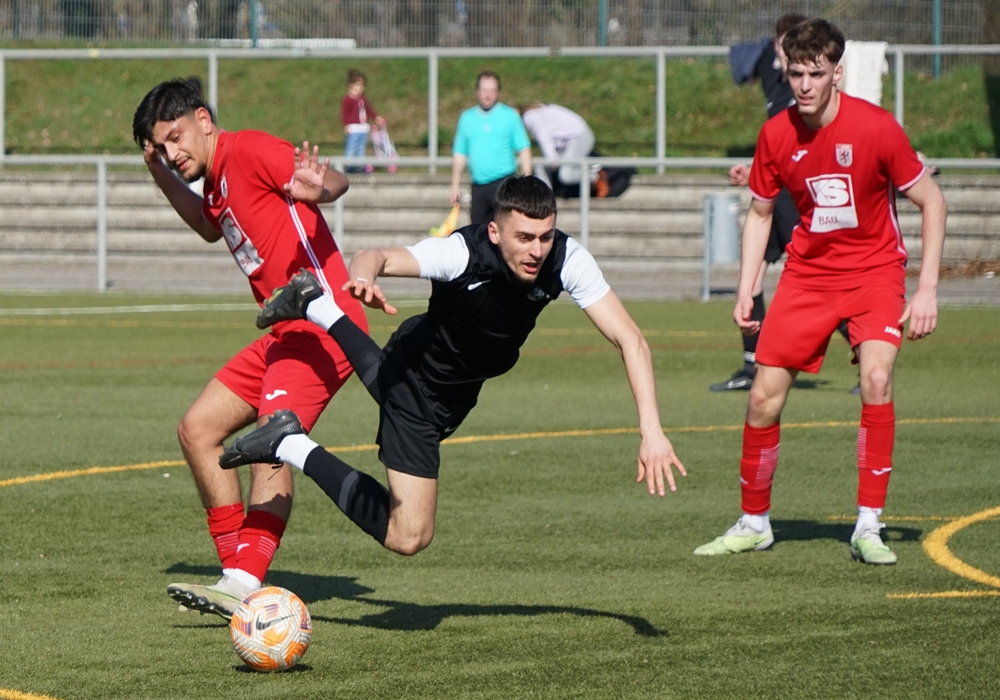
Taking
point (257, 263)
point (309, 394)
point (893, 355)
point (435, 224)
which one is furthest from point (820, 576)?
point (435, 224)

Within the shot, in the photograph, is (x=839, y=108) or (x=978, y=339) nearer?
(x=839, y=108)

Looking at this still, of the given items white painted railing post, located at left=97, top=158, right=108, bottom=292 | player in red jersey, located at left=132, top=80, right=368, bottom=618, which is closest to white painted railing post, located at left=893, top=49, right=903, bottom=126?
white painted railing post, located at left=97, top=158, right=108, bottom=292

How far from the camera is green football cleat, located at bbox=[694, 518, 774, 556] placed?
22.4ft

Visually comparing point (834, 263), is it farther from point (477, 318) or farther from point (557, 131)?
point (557, 131)

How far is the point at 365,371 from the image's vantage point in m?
5.83

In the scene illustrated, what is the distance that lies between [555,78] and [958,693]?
2422 centimetres

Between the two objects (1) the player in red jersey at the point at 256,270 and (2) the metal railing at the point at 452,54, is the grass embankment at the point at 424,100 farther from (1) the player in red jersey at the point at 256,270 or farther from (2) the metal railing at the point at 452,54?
(1) the player in red jersey at the point at 256,270

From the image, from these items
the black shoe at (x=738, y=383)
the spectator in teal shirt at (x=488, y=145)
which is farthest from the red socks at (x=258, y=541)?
the spectator in teal shirt at (x=488, y=145)

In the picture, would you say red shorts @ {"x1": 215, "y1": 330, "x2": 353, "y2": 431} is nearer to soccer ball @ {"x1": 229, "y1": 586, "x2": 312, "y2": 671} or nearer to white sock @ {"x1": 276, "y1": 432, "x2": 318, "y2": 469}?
white sock @ {"x1": 276, "y1": 432, "x2": 318, "y2": 469}

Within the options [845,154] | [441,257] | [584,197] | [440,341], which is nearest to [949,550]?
[845,154]

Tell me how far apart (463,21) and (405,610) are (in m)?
20.4

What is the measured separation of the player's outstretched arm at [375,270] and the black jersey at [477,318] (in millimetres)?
260

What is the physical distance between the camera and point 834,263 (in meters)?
6.92

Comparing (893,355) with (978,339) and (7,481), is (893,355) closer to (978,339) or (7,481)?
(7,481)
